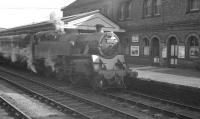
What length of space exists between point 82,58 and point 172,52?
10.6 metres

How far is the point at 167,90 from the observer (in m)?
12.9

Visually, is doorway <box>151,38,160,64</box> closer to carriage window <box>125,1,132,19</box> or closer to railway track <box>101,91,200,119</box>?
carriage window <box>125,1,132,19</box>

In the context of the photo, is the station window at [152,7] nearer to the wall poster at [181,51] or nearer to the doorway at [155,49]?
the doorway at [155,49]

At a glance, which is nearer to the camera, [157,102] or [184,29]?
[157,102]

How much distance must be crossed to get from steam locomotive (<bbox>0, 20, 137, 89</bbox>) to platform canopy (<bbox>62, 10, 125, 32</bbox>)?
18.1 ft

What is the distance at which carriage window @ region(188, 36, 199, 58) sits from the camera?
67.4ft

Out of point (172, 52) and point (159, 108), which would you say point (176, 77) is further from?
point (172, 52)

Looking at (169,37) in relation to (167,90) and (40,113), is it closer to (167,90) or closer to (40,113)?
(167,90)

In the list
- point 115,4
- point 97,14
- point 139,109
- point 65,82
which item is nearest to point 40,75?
point 65,82

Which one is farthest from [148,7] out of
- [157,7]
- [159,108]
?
[159,108]

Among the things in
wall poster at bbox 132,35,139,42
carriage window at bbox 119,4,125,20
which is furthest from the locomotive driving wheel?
carriage window at bbox 119,4,125,20

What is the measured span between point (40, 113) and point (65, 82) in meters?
6.76

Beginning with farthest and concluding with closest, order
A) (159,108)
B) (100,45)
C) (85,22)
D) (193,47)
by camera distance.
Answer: (85,22)
(193,47)
(100,45)
(159,108)

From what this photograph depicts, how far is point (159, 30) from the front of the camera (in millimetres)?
23672
